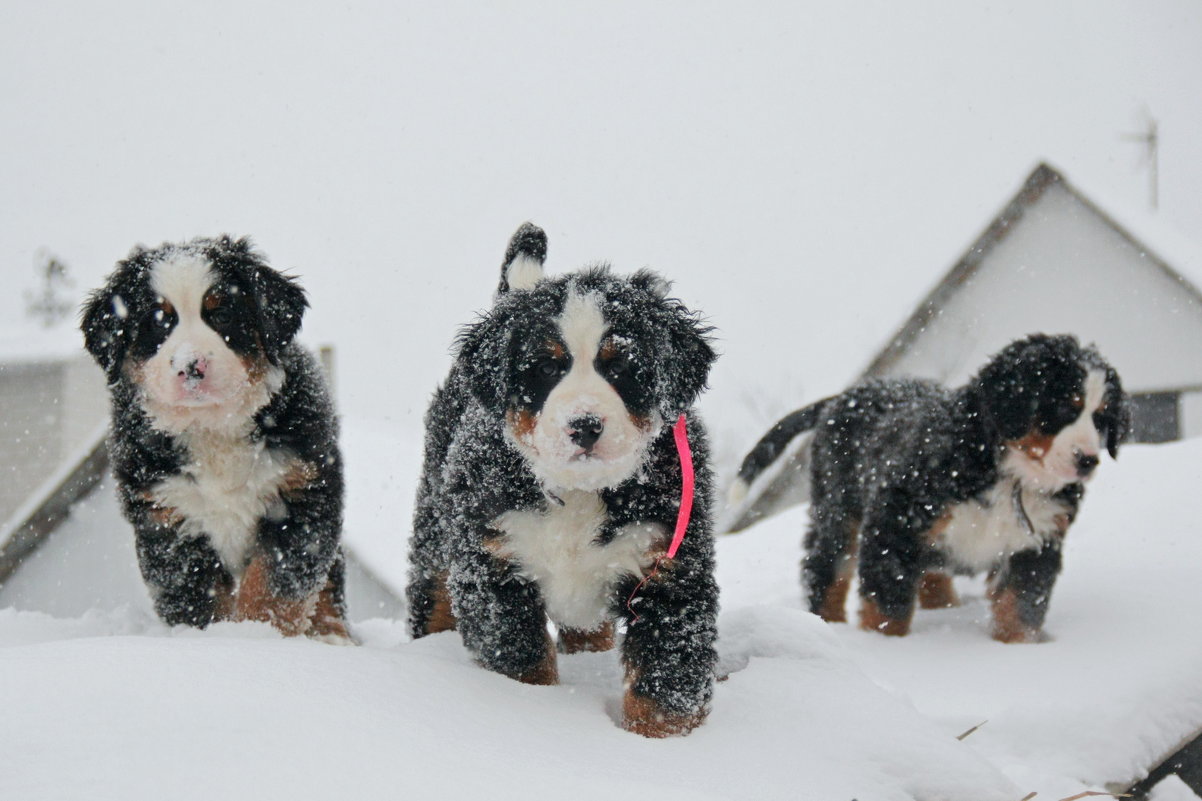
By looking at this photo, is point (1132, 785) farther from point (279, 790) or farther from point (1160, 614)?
point (279, 790)

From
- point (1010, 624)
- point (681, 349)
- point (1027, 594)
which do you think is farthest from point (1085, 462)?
point (681, 349)

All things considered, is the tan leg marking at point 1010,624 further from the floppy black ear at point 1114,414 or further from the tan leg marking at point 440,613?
the tan leg marking at point 440,613

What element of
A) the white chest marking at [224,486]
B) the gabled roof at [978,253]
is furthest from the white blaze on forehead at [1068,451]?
the gabled roof at [978,253]

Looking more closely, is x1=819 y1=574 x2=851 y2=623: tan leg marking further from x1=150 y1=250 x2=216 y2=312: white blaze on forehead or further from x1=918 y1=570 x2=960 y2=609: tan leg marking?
x1=150 y1=250 x2=216 y2=312: white blaze on forehead

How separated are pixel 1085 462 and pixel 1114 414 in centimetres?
50

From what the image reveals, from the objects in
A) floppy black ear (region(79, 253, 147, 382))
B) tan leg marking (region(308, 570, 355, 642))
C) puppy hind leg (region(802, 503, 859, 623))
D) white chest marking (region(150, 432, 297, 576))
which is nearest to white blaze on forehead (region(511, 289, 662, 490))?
white chest marking (region(150, 432, 297, 576))

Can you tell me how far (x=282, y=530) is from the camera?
11.6 ft

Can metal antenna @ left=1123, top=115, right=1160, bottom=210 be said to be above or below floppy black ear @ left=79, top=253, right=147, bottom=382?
above

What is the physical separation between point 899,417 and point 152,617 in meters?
3.72

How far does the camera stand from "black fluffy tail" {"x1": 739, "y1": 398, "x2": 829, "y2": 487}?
559cm

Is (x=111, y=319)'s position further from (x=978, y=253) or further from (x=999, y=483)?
(x=978, y=253)

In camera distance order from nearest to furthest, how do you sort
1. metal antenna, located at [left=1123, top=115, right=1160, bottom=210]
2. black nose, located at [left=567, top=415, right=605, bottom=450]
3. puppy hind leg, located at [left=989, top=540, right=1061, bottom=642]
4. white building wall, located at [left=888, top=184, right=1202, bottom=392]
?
black nose, located at [left=567, top=415, right=605, bottom=450] → puppy hind leg, located at [left=989, top=540, right=1061, bottom=642] → white building wall, located at [left=888, top=184, right=1202, bottom=392] → metal antenna, located at [left=1123, top=115, right=1160, bottom=210]

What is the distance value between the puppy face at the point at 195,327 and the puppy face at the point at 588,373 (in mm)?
1017

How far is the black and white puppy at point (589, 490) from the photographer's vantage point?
2.61 m
